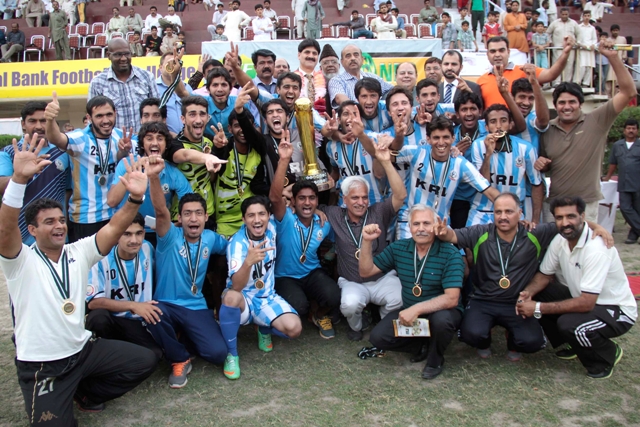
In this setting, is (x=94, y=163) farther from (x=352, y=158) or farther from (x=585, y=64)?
(x=585, y=64)

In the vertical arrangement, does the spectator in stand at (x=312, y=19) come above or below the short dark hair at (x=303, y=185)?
above

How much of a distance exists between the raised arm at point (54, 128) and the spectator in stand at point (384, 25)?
13.8m

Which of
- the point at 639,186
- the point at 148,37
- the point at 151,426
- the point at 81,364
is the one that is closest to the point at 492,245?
the point at 151,426

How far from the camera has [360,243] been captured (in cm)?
526

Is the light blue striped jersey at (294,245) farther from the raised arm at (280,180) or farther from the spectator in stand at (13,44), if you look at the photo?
the spectator in stand at (13,44)

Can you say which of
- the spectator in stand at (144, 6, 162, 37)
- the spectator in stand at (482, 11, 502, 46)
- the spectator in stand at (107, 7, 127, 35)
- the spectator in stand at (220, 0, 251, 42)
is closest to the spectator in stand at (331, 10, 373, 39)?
the spectator in stand at (220, 0, 251, 42)

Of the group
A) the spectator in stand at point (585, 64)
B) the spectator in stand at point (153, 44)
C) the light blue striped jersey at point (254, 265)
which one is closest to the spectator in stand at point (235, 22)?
the spectator in stand at point (153, 44)

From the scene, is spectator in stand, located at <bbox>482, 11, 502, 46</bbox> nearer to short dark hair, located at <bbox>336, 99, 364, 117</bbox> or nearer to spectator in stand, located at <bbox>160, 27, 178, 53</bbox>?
spectator in stand, located at <bbox>160, 27, 178, 53</bbox>

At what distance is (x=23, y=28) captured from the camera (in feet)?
67.9

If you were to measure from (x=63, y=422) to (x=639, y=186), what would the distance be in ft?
30.4

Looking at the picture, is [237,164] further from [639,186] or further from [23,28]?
[23,28]

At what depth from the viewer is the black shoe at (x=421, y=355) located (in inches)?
185

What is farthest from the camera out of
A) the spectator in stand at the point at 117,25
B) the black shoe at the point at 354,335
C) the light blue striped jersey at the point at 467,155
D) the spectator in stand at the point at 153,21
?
the spectator in stand at the point at 117,25

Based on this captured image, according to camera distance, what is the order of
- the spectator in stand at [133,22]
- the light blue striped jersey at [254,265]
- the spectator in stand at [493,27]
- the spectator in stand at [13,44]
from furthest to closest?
1. the spectator in stand at [133,22]
2. the spectator in stand at [13,44]
3. the spectator in stand at [493,27]
4. the light blue striped jersey at [254,265]
